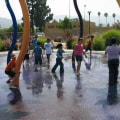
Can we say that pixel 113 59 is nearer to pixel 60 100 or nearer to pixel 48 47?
pixel 60 100

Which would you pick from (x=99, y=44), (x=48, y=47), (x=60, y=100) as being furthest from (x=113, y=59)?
(x=99, y=44)

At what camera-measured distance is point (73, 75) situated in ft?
31.0

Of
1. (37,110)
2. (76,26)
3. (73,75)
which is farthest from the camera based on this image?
(76,26)

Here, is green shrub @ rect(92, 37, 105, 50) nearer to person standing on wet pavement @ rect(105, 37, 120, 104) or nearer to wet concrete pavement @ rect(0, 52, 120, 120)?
wet concrete pavement @ rect(0, 52, 120, 120)

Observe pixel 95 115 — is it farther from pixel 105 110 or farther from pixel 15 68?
pixel 15 68

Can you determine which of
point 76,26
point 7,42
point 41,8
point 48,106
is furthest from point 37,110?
A: point 76,26

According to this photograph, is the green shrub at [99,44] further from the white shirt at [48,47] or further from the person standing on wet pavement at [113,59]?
the person standing on wet pavement at [113,59]

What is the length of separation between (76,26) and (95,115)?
240 feet

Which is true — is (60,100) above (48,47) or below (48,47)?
below

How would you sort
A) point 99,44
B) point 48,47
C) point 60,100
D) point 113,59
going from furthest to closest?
point 99,44 < point 48,47 < point 113,59 < point 60,100

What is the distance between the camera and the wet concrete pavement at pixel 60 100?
4.99 meters

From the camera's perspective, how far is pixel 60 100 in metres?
6.05

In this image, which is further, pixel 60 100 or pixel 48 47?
pixel 48 47

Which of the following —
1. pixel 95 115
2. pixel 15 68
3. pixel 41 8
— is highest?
pixel 41 8
